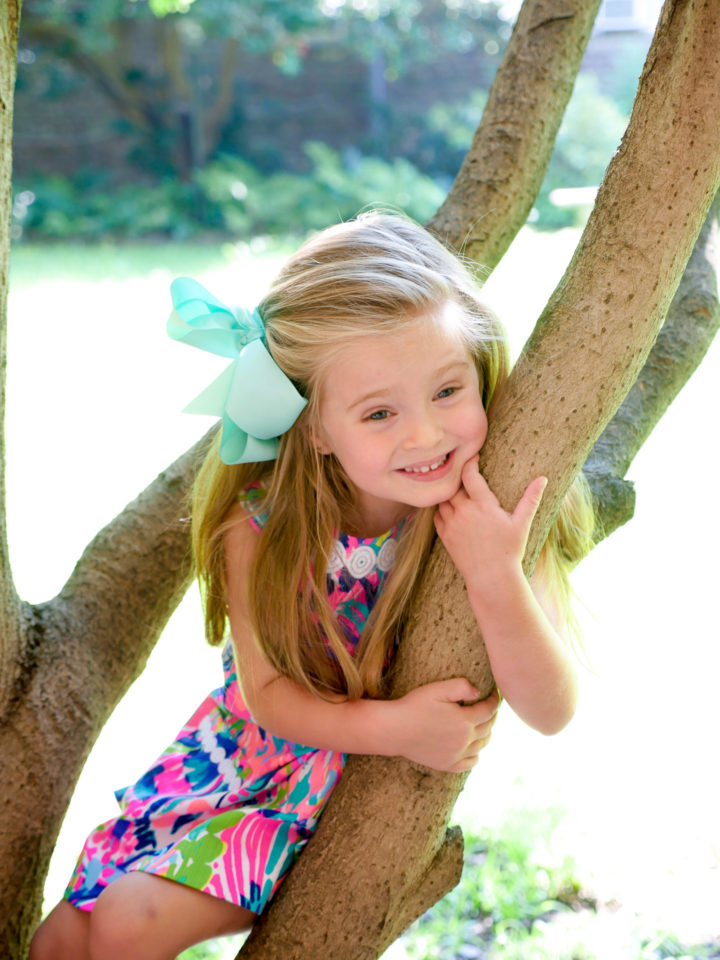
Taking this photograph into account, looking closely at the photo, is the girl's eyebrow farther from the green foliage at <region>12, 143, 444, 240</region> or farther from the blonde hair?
the green foliage at <region>12, 143, 444, 240</region>

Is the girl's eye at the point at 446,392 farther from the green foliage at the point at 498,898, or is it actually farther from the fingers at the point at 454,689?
the green foliage at the point at 498,898

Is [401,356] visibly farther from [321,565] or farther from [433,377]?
[321,565]

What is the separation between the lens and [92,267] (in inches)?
393

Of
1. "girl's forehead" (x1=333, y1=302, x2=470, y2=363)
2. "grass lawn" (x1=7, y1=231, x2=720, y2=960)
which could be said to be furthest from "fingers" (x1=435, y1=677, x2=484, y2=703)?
"girl's forehead" (x1=333, y1=302, x2=470, y2=363)

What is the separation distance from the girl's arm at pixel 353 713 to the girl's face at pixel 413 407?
0.94 feet

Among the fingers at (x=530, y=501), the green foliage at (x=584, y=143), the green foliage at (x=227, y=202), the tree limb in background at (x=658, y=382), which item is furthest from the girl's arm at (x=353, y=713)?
the green foliage at (x=584, y=143)

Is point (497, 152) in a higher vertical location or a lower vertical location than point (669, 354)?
higher

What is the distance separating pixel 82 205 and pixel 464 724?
12159 millimetres

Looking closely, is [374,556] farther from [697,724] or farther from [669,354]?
[697,724]

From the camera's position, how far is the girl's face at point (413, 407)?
1437 millimetres

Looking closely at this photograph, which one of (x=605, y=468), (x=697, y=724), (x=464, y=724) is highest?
(x=605, y=468)

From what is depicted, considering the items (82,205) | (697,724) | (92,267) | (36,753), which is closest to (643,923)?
(697,724)

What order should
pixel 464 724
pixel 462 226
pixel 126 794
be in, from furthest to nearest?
1. pixel 462 226
2. pixel 126 794
3. pixel 464 724

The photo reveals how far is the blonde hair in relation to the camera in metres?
1.50
